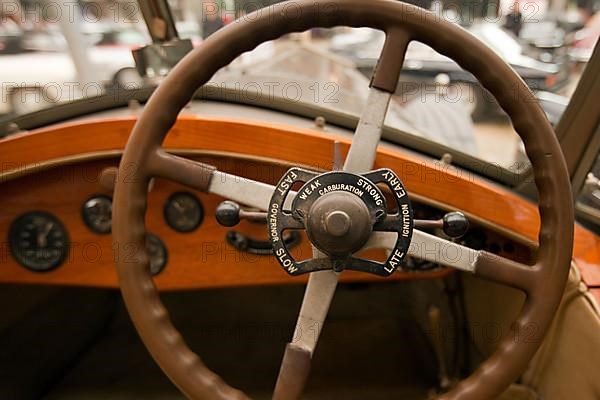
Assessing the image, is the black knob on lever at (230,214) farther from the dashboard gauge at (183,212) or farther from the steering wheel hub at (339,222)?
the dashboard gauge at (183,212)

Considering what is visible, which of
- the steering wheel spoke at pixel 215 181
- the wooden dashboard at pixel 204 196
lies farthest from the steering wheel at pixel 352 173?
the wooden dashboard at pixel 204 196

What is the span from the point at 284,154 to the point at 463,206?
14.1 inches

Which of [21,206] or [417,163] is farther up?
[417,163]

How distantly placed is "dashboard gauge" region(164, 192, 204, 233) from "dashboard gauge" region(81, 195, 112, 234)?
0.41ft

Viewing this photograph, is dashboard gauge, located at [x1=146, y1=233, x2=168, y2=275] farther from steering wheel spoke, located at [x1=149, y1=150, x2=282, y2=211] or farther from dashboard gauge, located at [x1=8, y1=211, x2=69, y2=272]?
steering wheel spoke, located at [x1=149, y1=150, x2=282, y2=211]

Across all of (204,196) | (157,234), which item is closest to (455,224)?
(204,196)

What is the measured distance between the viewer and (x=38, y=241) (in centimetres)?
116

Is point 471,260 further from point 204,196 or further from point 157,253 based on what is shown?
point 157,253

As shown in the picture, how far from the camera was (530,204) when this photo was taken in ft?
3.65

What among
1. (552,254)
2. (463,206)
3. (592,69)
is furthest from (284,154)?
(592,69)

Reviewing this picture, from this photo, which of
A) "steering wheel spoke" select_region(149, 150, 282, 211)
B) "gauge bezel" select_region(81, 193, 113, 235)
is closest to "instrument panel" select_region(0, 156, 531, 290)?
"gauge bezel" select_region(81, 193, 113, 235)

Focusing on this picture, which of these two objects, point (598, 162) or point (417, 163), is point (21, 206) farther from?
point (598, 162)

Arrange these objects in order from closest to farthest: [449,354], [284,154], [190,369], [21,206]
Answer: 1. [190,369]
2. [284,154]
3. [21,206]
4. [449,354]

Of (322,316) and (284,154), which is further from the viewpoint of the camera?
(284,154)
